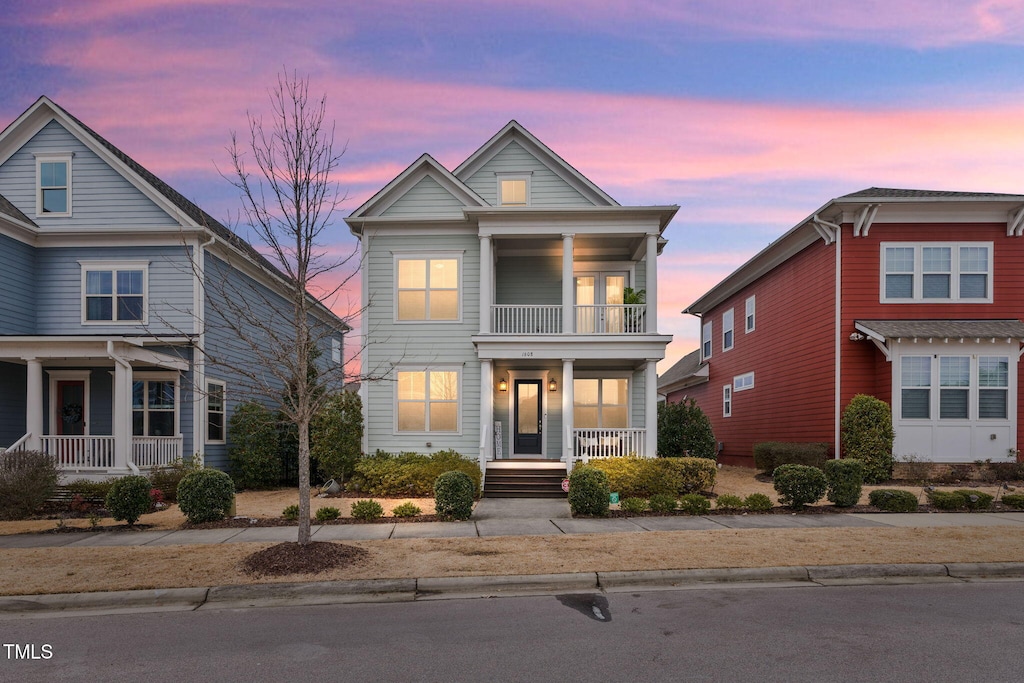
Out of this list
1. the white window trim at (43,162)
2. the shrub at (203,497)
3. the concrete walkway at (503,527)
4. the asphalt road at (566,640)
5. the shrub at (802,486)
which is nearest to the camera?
the asphalt road at (566,640)

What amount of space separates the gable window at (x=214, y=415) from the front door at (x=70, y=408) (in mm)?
3237

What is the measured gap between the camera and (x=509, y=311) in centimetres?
1830

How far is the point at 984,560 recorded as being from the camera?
828 centimetres

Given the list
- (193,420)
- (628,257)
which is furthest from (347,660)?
(628,257)

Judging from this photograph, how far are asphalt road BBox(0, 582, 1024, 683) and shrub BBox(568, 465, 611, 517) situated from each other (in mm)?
4648

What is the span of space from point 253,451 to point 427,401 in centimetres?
534

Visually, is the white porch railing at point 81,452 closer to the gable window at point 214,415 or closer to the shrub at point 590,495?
the gable window at point 214,415

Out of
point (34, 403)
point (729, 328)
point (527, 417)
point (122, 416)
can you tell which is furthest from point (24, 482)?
point (729, 328)

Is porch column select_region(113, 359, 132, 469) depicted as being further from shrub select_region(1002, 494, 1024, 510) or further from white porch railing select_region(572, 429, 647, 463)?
shrub select_region(1002, 494, 1024, 510)

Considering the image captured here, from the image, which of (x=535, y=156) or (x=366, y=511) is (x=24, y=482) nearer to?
(x=366, y=511)

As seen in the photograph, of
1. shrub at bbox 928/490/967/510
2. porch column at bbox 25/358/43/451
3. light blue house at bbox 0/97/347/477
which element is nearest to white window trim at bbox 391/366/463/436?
light blue house at bbox 0/97/347/477

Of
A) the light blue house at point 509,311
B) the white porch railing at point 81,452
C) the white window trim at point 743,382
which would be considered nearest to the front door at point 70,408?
the white porch railing at point 81,452

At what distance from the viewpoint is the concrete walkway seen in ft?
33.3

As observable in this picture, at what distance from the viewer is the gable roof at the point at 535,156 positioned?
18.5m
